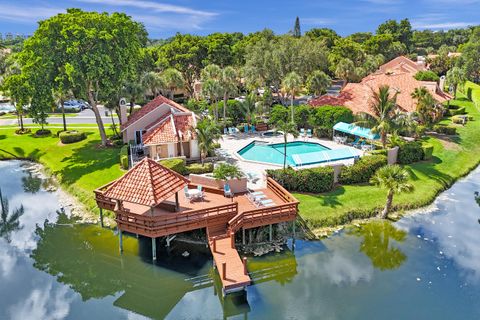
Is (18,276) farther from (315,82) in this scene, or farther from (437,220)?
(315,82)

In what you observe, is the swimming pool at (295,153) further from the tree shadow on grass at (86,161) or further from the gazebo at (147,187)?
the tree shadow on grass at (86,161)

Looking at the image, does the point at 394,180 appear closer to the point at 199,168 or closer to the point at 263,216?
the point at 263,216

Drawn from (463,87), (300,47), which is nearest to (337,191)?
(300,47)

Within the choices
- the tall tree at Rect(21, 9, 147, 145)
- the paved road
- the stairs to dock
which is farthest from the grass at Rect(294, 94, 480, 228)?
the paved road

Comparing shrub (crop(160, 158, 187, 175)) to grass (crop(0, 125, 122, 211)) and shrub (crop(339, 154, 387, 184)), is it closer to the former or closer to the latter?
grass (crop(0, 125, 122, 211))

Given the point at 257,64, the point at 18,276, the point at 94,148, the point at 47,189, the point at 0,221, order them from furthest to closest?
the point at 257,64
the point at 94,148
the point at 47,189
the point at 0,221
the point at 18,276

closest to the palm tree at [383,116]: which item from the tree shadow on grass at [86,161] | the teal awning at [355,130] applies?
the teal awning at [355,130]
